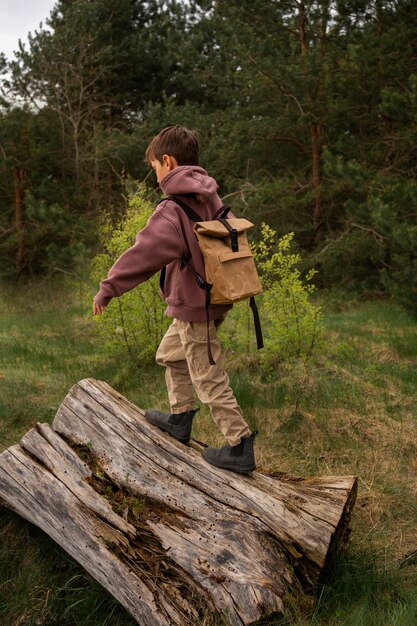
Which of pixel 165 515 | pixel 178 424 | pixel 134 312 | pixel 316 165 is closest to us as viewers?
pixel 165 515

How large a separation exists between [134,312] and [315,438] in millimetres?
2791

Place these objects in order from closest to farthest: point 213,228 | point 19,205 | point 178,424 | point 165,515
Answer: point 213,228, point 165,515, point 178,424, point 19,205

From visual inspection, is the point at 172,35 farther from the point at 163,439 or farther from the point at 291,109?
the point at 163,439

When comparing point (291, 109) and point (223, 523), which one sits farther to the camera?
point (291, 109)

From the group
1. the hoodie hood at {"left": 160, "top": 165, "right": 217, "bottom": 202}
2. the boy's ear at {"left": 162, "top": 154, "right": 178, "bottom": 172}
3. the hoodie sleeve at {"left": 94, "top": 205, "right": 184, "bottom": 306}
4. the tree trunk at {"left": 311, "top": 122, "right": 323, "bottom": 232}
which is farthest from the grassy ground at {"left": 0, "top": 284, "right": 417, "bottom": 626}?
the tree trunk at {"left": 311, "top": 122, "right": 323, "bottom": 232}

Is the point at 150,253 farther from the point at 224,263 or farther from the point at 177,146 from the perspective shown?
the point at 177,146

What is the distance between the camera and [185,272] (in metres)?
3.61

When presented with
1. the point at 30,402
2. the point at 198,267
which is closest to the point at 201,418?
the point at 30,402

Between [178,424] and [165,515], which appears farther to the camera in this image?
[178,424]

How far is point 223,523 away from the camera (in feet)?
11.3

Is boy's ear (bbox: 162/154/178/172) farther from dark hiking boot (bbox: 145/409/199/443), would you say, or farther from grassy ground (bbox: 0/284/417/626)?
grassy ground (bbox: 0/284/417/626)

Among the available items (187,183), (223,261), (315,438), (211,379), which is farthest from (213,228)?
(315,438)

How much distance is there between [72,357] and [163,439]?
4698 millimetres

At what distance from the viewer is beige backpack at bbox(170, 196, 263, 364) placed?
3.45 m
